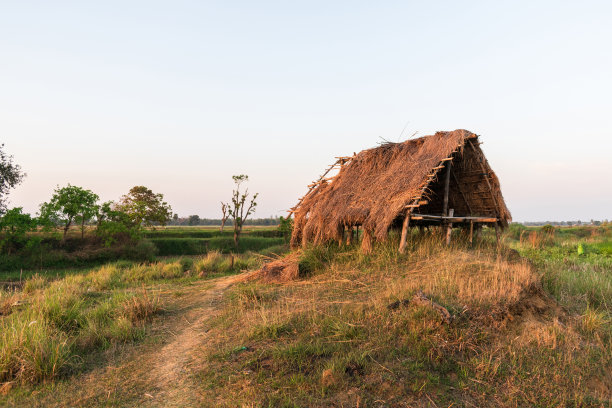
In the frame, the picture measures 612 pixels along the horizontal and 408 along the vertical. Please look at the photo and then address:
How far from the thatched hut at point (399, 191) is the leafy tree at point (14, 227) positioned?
13516 mm

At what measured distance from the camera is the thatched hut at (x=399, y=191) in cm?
873

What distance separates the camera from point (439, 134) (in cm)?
1011

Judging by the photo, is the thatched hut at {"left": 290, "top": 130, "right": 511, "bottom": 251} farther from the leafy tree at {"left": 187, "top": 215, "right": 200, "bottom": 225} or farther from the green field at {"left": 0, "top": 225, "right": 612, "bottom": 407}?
the leafy tree at {"left": 187, "top": 215, "right": 200, "bottom": 225}

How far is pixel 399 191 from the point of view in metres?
8.88

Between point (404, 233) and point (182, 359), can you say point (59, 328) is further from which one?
point (404, 233)

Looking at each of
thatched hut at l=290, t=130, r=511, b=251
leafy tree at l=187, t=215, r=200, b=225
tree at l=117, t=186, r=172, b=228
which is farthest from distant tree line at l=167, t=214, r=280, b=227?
thatched hut at l=290, t=130, r=511, b=251

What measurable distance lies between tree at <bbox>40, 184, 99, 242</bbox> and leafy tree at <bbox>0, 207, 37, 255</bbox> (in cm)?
63

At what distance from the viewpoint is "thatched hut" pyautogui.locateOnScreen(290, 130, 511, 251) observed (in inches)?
344

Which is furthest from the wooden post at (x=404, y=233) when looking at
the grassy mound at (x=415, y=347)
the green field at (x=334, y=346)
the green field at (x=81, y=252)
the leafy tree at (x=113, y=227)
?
the leafy tree at (x=113, y=227)

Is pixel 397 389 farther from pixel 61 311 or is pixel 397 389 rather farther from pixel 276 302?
pixel 61 311

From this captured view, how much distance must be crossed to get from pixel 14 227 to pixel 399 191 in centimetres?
1743

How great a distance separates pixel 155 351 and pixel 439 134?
8956mm

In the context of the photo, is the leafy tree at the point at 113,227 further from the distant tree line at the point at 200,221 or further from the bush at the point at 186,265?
the distant tree line at the point at 200,221

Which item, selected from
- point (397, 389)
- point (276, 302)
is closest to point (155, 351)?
point (276, 302)
